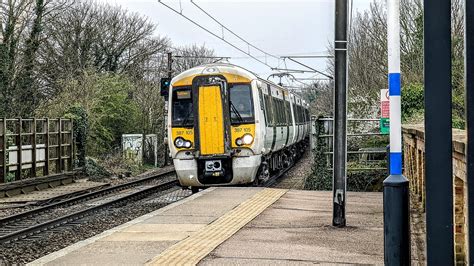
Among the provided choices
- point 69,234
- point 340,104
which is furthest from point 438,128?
point 69,234

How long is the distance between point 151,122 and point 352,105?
46.3ft

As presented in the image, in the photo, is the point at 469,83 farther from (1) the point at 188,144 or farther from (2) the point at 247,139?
(1) the point at 188,144

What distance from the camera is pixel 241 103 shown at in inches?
601

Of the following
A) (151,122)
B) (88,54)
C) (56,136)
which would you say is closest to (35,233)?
(56,136)

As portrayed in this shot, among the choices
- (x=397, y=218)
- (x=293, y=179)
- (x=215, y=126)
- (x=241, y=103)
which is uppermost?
(x=241, y=103)

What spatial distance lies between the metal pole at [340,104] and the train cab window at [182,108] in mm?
6554

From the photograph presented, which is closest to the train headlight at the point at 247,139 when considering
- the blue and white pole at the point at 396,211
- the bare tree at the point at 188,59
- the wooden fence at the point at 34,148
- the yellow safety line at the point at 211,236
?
the yellow safety line at the point at 211,236

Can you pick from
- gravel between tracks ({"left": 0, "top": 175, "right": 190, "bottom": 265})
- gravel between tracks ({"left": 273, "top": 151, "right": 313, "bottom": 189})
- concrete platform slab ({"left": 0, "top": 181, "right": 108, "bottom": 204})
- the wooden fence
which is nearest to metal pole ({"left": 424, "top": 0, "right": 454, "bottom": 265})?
gravel between tracks ({"left": 0, "top": 175, "right": 190, "bottom": 265})

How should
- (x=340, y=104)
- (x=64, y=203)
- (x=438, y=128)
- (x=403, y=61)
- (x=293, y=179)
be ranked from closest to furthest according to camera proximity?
(x=438, y=128), (x=340, y=104), (x=64, y=203), (x=293, y=179), (x=403, y=61)

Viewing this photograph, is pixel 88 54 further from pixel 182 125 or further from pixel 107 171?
pixel 182 125

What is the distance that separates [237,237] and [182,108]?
748 centimetres

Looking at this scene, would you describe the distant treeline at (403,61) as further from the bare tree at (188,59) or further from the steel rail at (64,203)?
the bare tree at (188,59)

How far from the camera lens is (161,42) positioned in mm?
49812

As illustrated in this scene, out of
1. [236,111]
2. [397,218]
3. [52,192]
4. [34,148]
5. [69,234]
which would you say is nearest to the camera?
[397,218]
